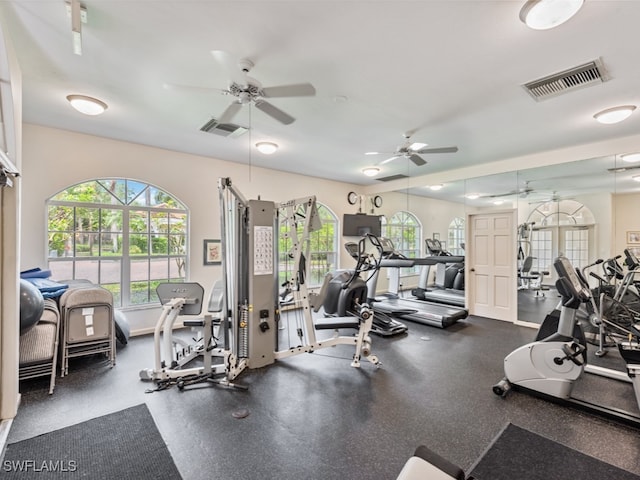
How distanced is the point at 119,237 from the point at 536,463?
560cm

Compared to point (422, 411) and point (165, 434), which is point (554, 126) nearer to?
point (422, 411)

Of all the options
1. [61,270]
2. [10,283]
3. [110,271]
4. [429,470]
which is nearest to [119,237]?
[110,271]

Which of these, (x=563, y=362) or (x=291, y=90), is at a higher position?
(x=291, y=90)

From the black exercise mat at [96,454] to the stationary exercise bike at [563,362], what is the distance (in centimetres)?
306

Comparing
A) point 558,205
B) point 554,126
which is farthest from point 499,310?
point 554,126

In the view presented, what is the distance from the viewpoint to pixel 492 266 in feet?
19.9

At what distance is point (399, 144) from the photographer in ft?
15.6

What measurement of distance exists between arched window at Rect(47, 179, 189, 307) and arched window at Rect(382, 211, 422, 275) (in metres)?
5.33

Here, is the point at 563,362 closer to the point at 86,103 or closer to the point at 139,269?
the point at 86,103

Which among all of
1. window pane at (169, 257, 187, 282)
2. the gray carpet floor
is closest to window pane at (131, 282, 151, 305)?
window pane at (169, 257, 187, 282)

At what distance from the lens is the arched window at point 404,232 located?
27.6ft

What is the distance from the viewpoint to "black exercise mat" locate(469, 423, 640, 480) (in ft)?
6.45

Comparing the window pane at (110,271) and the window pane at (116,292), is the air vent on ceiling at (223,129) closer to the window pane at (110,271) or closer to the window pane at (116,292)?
the window pane at (110,271)

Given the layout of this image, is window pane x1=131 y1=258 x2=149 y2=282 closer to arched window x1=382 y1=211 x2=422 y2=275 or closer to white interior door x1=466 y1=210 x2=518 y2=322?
arched window x1=382 y1=211 x2=422 y2=275
